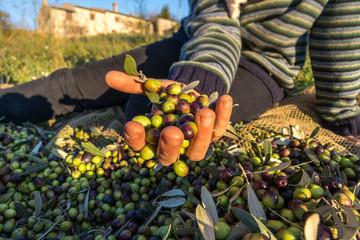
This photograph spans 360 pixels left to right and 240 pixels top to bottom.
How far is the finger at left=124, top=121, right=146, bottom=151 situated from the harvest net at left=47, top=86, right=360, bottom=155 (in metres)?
0.76

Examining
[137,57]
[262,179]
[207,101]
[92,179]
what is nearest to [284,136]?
[262,179]

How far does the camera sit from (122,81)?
1021 mm

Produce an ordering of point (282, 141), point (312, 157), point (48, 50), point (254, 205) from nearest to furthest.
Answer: point (254, 205)
point (312, 157)
point (282, 141)
point (48, 50)

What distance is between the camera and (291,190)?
0.90 metres

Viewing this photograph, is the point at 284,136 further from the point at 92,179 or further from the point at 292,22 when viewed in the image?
the point at 92,179

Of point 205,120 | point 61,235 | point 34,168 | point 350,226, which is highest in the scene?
point 205,120

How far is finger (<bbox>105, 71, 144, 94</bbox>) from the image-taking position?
1020 mm

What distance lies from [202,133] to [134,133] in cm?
23

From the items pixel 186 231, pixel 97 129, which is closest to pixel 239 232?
pixel 186 231

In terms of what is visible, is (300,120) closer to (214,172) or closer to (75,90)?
(214,172)

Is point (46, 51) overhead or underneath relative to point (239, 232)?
overhead

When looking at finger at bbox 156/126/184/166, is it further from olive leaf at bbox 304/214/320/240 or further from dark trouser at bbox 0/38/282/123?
dark trouser at bbox 0/38/282/123

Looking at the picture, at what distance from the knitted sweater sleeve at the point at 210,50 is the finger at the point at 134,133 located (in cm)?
69

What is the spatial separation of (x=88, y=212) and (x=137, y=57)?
61.3 inches
